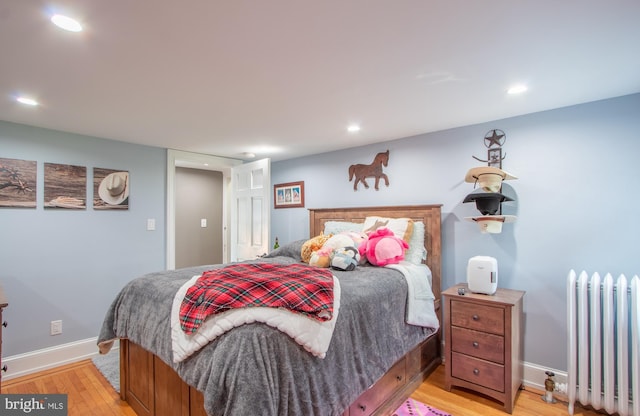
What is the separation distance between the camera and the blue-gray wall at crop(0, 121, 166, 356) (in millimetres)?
2688

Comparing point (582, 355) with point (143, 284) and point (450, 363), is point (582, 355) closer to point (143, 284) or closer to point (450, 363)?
point (450, 363)

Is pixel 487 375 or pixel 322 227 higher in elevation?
pixel 322 227

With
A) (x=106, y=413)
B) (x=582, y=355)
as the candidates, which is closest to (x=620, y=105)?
(x=582, y=355)

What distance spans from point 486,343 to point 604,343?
0.69 m

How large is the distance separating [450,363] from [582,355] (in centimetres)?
84

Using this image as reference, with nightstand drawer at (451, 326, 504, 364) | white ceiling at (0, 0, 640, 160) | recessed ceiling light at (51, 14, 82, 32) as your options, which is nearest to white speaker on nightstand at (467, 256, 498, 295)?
nightstand drawer at (451, 326, 504, 364)

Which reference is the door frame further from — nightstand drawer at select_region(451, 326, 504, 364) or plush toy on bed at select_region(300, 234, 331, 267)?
nightstand drawer at select_region(451, 326, 504, 364)

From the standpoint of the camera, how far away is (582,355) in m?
2.08

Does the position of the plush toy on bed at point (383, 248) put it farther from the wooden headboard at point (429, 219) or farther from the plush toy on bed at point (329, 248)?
the wooden headboard at point (429, 219)

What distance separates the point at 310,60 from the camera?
161 centimetres

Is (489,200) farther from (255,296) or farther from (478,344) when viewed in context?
(255,296)

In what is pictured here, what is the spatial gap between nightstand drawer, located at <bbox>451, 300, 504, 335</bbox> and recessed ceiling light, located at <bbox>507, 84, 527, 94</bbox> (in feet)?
4.79

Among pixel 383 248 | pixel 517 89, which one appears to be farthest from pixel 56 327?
pixel 517 89

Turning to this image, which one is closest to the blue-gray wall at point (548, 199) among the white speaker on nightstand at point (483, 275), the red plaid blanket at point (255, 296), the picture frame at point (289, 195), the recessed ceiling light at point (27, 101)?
the white speaker on nightstand at point (483, 275)
